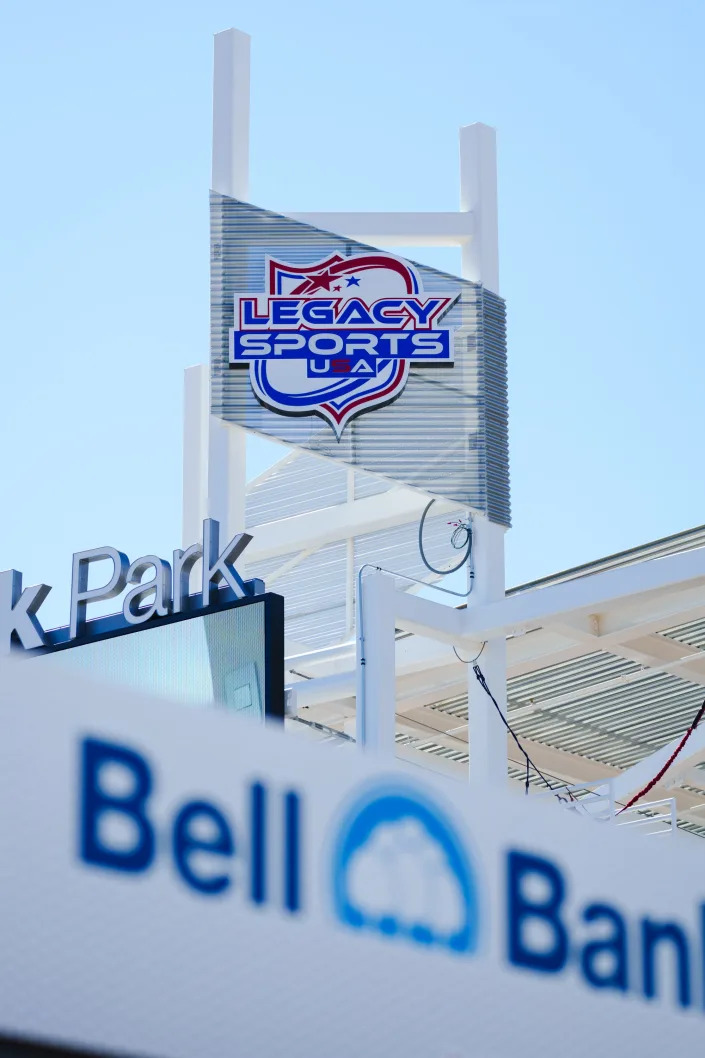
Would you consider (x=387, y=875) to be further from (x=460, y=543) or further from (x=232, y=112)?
(x=232, y=112)

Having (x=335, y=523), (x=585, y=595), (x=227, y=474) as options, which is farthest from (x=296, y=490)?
(x=585, y=595)

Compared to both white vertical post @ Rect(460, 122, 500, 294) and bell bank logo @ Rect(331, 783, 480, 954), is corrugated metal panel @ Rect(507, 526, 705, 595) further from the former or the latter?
bell bank logo @ Rect(331, 783, 480, 954)

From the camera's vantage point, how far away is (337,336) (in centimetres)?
1548

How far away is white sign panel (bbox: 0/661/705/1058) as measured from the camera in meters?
3.74

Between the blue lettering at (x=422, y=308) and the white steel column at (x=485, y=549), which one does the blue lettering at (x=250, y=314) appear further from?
the white steel column at (x=485, y=549)

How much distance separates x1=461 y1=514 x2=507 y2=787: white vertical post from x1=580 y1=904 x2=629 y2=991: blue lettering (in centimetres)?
949

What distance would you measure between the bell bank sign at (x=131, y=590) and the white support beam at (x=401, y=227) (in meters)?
3.33

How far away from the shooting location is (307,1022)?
407 centimetres

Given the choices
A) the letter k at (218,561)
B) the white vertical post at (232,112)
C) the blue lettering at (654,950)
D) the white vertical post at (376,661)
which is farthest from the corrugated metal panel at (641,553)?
the blue lettering at (654,950)

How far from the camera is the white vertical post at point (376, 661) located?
44.7ft

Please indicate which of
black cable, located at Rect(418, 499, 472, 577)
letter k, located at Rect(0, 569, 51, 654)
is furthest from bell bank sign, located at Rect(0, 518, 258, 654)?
black cable, located at Rect(418, 499, 472, 577)

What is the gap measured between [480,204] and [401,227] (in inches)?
29.9

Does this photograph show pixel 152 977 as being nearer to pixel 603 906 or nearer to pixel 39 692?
pixel 39 692

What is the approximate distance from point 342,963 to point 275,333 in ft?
37.9
